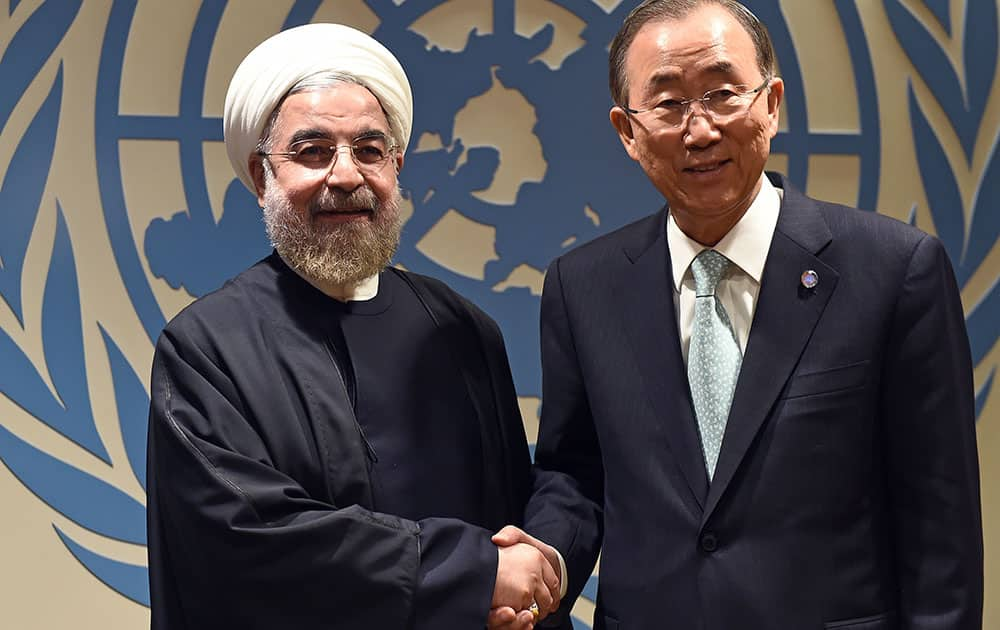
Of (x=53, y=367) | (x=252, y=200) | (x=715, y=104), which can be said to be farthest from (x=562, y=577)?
(x=53, y=367)

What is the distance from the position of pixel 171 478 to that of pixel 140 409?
5.70ft

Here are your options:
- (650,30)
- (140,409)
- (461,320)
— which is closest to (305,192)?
(461,320)

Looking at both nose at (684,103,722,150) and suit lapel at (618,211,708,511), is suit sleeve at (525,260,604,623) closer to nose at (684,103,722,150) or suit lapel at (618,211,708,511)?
suit lapel at (618,211,708,511)

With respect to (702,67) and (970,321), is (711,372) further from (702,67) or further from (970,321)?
(970,321)

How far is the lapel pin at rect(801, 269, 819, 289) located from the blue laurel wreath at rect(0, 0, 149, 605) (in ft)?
8.07

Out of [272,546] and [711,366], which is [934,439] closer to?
[711,366]

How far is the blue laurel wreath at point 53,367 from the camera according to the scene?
144 inches

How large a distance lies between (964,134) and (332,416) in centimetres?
241

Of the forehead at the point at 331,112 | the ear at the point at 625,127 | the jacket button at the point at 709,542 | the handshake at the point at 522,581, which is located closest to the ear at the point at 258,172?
the forehead at the point at 331,112

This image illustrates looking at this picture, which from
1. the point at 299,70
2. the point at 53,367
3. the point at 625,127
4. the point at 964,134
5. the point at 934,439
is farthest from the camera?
the point at 53,367

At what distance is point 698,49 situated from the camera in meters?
1.94

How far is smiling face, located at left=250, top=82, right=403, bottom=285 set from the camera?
2.25 metres

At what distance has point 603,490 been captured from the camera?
2.26 meters

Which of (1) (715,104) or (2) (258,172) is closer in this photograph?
(1) (715,104)
